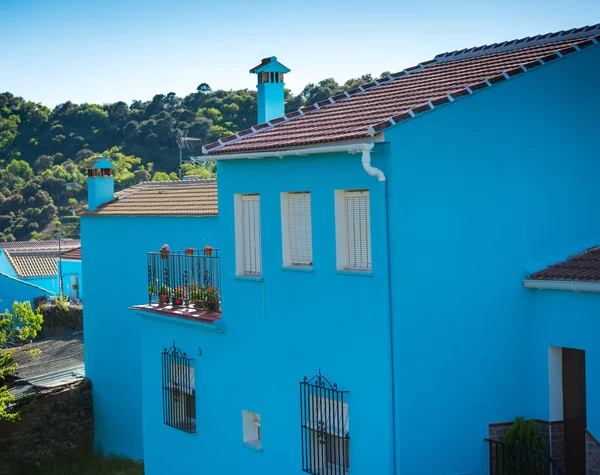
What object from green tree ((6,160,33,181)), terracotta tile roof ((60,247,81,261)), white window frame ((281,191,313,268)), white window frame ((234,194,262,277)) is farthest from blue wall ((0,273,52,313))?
green tree ((6,160,33,181))

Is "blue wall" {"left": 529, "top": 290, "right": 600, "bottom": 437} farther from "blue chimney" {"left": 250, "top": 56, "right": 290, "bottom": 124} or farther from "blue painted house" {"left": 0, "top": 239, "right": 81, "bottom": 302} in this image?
"blue painted house" {"left": 0, "top": 239, "right": 81, "bottom": 302}

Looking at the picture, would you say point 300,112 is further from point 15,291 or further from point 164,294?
point 15,291

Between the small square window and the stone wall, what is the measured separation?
12.2 m

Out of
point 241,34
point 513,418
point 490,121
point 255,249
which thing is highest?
point 241,34

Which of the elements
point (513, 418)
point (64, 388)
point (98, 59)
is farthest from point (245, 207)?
point (98, 59)

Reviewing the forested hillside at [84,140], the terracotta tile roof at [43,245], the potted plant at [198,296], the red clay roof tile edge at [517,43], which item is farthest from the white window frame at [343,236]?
the terracotta tile roof at [43,245]

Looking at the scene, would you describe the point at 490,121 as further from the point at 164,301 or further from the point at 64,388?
the point at 64,388

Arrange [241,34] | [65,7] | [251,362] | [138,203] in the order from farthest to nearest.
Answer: [138,203]
[65,7]
[241,34]
[251,362]

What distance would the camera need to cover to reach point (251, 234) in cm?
1380

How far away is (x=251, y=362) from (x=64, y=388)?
43.6 feet

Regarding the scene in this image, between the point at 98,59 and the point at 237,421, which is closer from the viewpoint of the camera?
the point at 237,421

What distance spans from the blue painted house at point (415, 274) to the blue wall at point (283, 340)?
0.10ft

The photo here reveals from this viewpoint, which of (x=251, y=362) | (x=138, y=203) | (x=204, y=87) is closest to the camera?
(x=251, y=362)

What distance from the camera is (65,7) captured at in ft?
69.1
